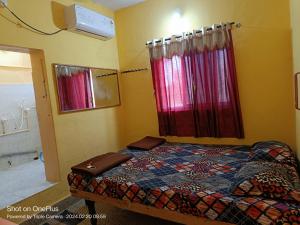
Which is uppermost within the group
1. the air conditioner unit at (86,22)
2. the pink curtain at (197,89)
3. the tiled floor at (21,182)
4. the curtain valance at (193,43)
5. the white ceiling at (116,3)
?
the white ceiling at (116,3)

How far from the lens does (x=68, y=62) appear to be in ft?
9.06

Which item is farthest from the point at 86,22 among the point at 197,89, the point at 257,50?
the point at 257,50

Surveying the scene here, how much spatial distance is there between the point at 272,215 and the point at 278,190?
19 cm

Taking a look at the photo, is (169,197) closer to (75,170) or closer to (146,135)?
(75,170)

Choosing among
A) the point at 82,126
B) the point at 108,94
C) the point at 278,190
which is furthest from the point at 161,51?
the point at 278,190

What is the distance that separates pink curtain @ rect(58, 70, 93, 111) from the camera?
8.84ft

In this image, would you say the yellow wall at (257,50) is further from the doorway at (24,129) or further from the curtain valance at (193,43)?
the doorway at (24,129)

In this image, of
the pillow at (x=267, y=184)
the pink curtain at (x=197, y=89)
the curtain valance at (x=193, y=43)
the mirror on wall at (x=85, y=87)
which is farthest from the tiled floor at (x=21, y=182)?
the curtain valance at (x=193, y=43)

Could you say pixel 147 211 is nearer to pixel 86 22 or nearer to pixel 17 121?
pixel 86 22

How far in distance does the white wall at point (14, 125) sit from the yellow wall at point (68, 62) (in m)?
1.77

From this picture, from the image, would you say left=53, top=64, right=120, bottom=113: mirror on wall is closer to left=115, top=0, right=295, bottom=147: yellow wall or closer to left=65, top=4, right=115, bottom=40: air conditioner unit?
left=65, top=4, right=115, bottom=40: air conditioner unit

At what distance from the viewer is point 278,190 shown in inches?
54.1

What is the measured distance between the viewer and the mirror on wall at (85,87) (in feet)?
8.84

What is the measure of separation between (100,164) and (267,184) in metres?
1.47
